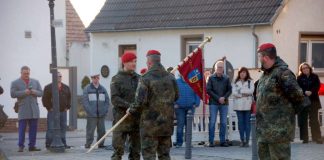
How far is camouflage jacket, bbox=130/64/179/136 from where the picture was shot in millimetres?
11000

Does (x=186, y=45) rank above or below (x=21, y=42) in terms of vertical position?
above

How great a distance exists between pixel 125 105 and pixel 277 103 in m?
3.29

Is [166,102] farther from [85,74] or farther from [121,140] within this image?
[85,74]

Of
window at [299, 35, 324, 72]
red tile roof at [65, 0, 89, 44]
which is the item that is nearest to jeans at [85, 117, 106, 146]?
window at [299, 35, 324, 72]

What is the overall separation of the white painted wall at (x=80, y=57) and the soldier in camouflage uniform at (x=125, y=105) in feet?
60.6

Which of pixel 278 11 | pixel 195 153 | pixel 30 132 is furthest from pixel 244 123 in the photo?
pixel 278 11

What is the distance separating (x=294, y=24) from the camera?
22.2 m

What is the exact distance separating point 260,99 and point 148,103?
7.07ft

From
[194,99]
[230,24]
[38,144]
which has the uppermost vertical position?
[230,24]

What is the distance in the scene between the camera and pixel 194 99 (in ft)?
55.8

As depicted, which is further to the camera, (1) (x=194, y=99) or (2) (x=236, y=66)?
(2) (x=236, y=66)

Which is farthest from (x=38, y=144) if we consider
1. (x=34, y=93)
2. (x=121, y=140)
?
(x=121, y=140)

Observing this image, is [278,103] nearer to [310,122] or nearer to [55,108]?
[55,108]

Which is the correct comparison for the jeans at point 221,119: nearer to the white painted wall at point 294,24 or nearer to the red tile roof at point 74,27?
the white painted wall at point 294,24
